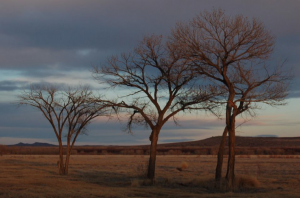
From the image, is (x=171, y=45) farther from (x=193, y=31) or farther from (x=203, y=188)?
(x=203, y=188)

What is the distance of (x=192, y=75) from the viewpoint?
23.8m

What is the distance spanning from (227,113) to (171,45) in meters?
4.73

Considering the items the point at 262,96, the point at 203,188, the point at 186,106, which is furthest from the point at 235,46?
the point at 203,188

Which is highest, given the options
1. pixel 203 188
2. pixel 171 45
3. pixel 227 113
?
pixel 171 45

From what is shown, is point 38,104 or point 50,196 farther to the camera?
point 38,104

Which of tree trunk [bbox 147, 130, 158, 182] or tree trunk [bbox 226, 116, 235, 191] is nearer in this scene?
tree trunk [bbox 226, 116, 235, 191]

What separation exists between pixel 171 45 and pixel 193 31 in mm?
1627

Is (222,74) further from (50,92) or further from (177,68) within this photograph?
(50,92)

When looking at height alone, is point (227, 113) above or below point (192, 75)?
below

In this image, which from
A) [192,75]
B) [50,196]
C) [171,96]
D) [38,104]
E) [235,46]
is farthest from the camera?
[38,104]

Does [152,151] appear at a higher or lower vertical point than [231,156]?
higher

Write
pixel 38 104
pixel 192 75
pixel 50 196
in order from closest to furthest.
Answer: pixel 50 196
pixel 192 75
pixel 38 104

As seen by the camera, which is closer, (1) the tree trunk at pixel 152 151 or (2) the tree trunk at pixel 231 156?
(2) the tree trunk at pixel 231 156

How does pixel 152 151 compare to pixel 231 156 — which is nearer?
pixel 231 156
